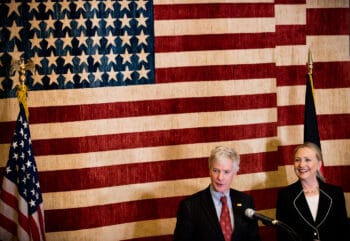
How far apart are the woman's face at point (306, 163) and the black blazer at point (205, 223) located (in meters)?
0.61

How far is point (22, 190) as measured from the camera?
11.0 ft

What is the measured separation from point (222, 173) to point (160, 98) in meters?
1.30

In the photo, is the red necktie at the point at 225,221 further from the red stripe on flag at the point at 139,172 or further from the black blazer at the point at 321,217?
the red stripe on flag at the point at 139,172

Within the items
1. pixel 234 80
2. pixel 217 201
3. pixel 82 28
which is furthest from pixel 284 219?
pixel 82 28

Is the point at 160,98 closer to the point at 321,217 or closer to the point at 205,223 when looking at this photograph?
the point at 205,223

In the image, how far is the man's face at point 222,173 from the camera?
2961mm

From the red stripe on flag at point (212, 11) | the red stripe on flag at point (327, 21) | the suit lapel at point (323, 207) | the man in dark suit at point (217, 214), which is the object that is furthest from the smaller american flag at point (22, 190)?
the red stripe on flag at point (327, 21)

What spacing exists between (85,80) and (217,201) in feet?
5.09

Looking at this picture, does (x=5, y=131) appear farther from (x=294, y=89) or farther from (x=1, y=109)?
(x=294, y=89)

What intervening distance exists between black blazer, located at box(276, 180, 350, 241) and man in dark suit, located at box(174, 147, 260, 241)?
528mm

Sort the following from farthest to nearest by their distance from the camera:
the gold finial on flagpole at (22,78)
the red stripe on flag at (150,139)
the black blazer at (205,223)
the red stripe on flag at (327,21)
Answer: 1. the red stripe on flag at (327,21)
2. the red stripe on flag at (150,139)
3. the gold finial on flagpole at (22,78)
4. the black blazer at (205,223)

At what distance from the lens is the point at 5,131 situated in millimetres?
3711

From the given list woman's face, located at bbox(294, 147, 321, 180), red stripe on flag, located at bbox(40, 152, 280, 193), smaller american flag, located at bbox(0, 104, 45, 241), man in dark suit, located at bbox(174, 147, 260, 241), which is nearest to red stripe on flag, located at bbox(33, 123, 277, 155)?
red stripe on flag, located at bbox(40, 152, 280, 193)

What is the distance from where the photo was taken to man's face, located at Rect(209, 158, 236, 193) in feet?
9.71
